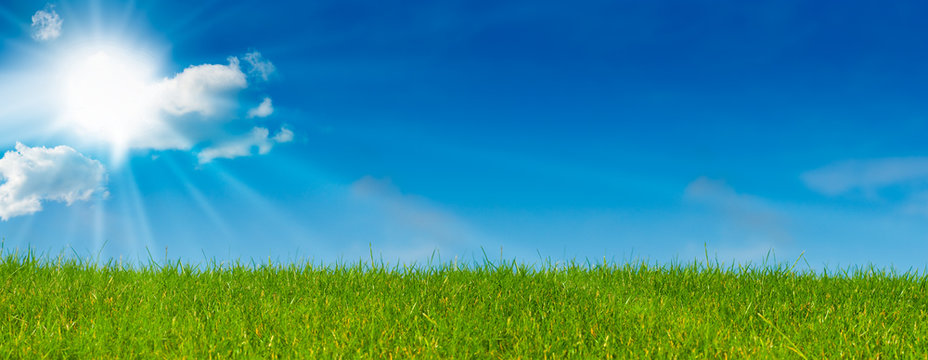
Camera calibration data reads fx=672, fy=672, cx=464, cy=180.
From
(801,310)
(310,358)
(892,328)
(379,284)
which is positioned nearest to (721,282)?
(801,310)

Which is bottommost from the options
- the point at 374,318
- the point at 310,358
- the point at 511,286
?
the point at 310,358

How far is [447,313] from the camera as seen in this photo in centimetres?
562

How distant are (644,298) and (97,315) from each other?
464 centimetres

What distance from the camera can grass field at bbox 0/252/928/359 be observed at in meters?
4.97

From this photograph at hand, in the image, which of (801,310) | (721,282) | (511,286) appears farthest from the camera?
(721,282)

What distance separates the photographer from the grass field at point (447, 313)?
4.97 m

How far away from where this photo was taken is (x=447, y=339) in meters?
5.09

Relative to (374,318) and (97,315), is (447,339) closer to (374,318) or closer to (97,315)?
(374,318)

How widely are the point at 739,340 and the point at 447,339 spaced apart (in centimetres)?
221

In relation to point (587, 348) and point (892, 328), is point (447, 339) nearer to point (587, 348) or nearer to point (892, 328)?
point (587, 348)

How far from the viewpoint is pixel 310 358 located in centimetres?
471

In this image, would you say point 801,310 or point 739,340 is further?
point 801,310

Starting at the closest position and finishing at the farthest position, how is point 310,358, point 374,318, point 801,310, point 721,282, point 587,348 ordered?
point 310,358 → point 587,348 → point 374,318 → point 801,310 → point 721,282

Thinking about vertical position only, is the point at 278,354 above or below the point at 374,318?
below
